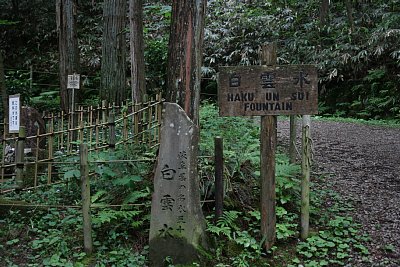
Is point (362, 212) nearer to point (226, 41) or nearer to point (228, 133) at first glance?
point (228, 133)

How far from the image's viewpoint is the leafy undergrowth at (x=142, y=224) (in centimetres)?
425

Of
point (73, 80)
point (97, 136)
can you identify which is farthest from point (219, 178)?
point (73, 80)

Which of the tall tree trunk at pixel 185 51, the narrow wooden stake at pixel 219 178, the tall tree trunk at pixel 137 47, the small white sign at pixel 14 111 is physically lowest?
the narrow wooden stake at pixel 219 178

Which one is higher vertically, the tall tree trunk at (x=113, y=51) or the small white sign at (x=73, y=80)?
the tall tree trunk at (x=113, y=51)

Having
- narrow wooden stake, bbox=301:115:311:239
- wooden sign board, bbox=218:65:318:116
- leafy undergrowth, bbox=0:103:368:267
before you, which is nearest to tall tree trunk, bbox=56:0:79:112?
leafy undergrowth, bbox=0:103:368:267

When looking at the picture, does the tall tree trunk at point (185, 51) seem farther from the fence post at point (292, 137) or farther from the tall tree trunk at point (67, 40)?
the tall tree trunk at point (67, 40)

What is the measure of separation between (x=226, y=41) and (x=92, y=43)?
6.19 m

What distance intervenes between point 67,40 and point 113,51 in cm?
129

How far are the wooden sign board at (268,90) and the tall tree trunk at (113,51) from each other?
6510 mm

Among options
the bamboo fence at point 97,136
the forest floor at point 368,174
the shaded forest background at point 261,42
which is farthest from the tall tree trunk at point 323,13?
the bamboo fence at point 97,136

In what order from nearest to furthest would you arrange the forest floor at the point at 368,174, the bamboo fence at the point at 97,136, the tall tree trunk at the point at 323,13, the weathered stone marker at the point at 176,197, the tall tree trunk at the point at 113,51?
the weathered stone marker at the point at 176,197
the forest floor at the point at 368,174
the bamboo fence at the point at 97,136
the tall tree trunk at the point at 113,51
the tall tree trunk at the point at 323,13

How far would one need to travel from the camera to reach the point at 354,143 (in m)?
9.73

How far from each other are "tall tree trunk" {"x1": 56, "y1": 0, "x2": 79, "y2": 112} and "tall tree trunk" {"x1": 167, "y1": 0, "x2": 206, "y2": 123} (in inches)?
252

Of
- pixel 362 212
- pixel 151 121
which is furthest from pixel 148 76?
pixel 362 212
